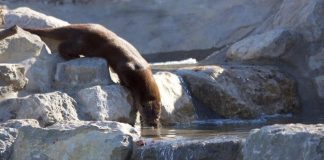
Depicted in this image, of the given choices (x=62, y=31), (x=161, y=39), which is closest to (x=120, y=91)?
(x=62, y=31)

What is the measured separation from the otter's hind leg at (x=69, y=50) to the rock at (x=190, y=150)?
223cm

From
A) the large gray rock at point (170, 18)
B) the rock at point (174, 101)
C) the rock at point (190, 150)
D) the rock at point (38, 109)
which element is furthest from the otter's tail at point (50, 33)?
the large gray rock at point (170, 18)

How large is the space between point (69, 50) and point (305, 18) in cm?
304

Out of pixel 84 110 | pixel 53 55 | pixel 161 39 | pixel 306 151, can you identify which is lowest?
pixel 306 151

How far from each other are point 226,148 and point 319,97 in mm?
3623

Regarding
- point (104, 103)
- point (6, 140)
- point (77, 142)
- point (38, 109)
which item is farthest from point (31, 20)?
point (77, 142)

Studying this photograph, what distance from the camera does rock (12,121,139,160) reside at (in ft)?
18.1

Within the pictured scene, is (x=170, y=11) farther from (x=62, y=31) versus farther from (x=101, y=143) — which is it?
(x=101, y=143)

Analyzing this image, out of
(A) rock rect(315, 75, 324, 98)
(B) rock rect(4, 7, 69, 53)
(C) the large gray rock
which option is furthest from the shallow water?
(C) the large gray rock

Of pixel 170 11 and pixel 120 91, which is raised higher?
pixel 170 11

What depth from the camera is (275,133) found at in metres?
5.00

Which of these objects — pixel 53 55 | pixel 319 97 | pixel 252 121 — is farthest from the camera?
pixel 319 97

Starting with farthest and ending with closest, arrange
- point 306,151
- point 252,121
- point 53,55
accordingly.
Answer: point 252,121, point 53,55, point 306,151

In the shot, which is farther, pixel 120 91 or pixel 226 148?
pixel 120 91
